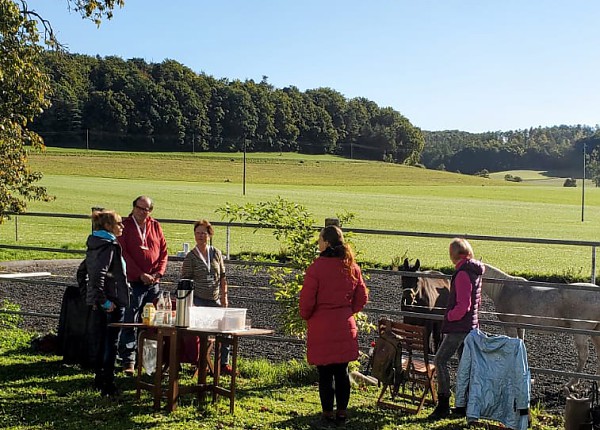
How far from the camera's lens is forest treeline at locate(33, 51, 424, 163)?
91625 mm

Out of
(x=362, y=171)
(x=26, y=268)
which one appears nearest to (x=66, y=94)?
(x=362, y=171)

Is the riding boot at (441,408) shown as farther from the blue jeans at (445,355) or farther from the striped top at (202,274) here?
the striped top at (202,274)

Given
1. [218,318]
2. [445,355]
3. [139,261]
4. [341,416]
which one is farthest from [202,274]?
[445,355]

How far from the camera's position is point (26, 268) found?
17.7 metres

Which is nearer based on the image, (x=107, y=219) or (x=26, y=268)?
(x=107, y=219)

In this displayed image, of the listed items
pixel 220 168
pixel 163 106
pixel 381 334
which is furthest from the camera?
pixel 163 106

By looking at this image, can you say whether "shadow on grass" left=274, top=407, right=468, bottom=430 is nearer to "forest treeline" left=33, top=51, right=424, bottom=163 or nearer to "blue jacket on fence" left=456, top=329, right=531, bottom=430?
"blue jacket on fence" left=456, top=329, right=531, bottom=430

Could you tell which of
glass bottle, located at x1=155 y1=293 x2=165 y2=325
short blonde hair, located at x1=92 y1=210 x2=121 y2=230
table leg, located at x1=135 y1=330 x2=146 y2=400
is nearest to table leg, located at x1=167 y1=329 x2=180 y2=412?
glass bottle, located at x1=155 y1=293 x2=165 y2=325

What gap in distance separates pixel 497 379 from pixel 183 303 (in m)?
2.78

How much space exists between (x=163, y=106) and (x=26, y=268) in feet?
270

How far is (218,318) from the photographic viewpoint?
670 centimetres

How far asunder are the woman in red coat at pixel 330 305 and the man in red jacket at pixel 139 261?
2.35m

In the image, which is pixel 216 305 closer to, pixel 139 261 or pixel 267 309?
pixel 139 261

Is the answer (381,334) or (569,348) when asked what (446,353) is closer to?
(381,334)
